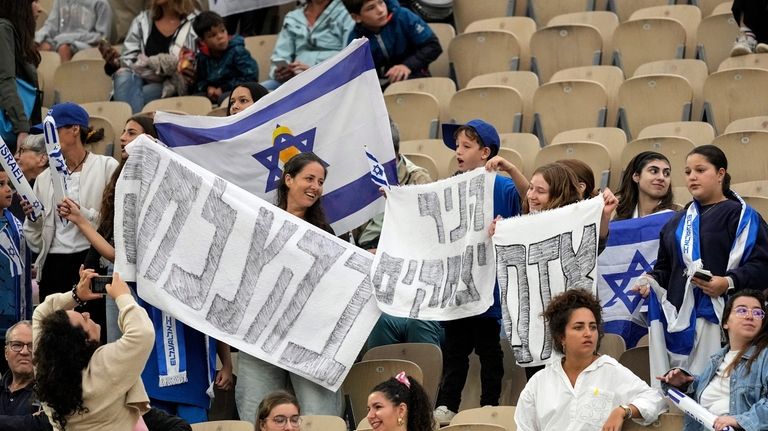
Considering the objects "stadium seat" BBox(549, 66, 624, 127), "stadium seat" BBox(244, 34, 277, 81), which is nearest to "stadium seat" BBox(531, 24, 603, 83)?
"stadium seat" BBox(549, 66, 624, 127)

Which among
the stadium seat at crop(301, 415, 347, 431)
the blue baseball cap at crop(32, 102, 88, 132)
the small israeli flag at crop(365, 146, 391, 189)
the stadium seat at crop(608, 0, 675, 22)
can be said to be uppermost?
the stadium seat at crop(608, 0, 675, 22)

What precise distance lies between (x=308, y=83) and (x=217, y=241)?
1.23m

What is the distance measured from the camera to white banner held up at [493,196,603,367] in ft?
23.5

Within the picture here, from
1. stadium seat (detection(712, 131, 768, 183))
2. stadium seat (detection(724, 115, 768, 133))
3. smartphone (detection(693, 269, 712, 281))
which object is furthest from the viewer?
stadium seat (detection(724, 115, 768, 133))

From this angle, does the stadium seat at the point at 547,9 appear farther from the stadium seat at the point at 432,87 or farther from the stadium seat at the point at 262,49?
the stadium seat at the point at 262,49

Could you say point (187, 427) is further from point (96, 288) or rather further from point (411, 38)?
point (411, 38)

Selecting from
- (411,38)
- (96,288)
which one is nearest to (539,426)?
(96,288)

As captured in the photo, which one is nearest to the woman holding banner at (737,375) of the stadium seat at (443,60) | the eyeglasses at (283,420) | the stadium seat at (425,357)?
the stadium seat at (425,357)

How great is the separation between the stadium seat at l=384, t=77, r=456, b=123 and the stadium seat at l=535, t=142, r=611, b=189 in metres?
1.53

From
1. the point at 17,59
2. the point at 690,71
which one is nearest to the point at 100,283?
the point at 17,59

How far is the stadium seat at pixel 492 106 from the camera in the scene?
10109 millimetres

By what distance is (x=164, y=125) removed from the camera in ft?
27.1

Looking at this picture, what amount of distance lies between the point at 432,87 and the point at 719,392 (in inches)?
174

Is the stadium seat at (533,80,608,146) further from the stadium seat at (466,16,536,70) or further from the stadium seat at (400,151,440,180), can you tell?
the stadium seat at (466,16,536,70)
